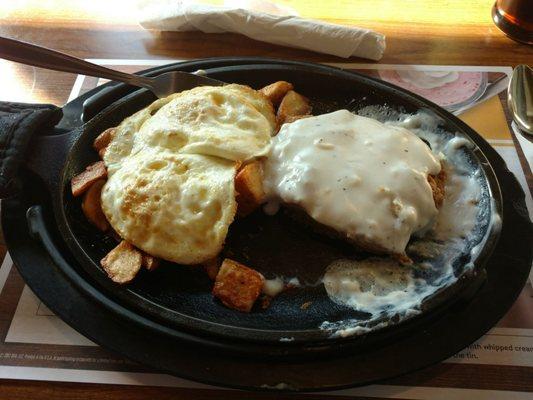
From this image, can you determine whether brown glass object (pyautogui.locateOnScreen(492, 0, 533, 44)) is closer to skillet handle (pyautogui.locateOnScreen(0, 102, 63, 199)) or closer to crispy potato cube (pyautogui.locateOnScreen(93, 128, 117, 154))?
crispy potato cube (pyautogui.locateOnScreen(93, 128, 117, 154))

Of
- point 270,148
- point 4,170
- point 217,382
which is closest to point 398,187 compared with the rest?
point 270,148

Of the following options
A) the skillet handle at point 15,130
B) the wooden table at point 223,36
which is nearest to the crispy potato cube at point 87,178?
the skillet handle at point 15,130

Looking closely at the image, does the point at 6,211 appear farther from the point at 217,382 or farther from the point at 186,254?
the point at 217,382

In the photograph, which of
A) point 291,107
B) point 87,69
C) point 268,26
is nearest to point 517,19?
point 268,26

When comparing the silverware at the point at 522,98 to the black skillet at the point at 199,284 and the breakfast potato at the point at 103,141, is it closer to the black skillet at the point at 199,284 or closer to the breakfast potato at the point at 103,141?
the black skillet at the point at 199,284

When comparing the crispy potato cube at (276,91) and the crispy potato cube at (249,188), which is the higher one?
the crispy potato cube at (276,91)

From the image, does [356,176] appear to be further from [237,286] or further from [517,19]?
[517,19]

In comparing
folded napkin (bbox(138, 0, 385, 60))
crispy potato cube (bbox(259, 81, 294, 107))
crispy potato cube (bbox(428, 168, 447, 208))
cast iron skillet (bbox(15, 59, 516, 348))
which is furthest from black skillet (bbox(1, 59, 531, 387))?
folded napkin (bbox(138, 0, 385, 60))
